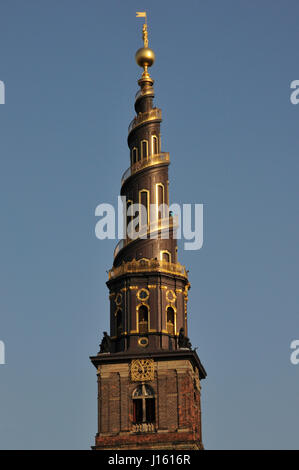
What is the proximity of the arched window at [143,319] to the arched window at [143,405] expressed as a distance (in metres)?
4.57

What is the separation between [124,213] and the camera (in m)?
100

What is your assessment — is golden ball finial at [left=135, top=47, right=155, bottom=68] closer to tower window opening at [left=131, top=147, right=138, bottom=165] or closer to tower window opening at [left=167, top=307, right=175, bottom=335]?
tower window opening at [left=131, top=147, right=138, bottom=165]

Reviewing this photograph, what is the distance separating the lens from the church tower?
304 feet

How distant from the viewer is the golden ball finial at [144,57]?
10462cm

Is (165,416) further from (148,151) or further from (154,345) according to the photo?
(148,151)

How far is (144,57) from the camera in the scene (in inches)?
4119

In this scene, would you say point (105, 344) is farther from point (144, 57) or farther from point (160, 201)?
point (144, 57)

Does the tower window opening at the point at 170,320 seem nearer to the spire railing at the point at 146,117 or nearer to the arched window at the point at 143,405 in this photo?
the arched window at the point at 143,405

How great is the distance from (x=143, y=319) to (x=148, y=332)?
136cm

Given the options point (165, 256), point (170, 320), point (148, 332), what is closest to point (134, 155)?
point (165, 256)

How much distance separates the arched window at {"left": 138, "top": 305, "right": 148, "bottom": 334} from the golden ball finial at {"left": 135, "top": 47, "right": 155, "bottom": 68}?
2131 centimetres

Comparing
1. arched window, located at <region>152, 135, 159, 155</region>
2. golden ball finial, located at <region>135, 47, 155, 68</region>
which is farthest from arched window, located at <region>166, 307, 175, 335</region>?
golden ball finial, located at <region>135, 47, 155, 68</region>

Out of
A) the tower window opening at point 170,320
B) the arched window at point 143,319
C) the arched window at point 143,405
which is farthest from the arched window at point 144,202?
the arched window at point 143,405
